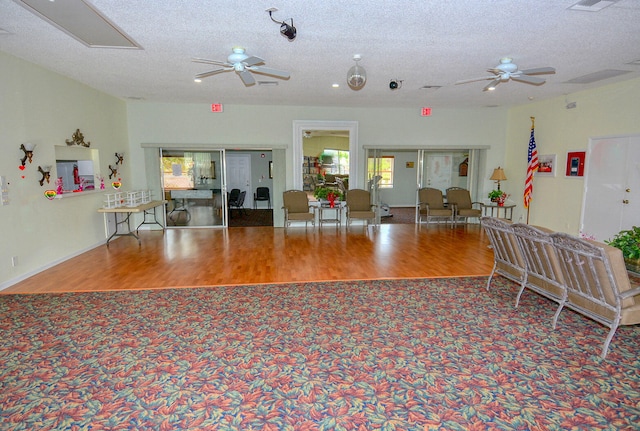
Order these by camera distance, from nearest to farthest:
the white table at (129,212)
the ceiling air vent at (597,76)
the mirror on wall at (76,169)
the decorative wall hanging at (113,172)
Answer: the ceiling air vent at (597,76)
the mirror on wall at (76,169)
the white table at (129,212)
the decorative wall hanging at (113,172)

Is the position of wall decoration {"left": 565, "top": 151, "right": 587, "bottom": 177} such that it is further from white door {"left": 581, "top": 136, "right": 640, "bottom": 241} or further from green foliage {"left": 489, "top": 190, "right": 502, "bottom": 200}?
green foliage {"left": 489, "top": 190, "right": 502, "bottom": 200}

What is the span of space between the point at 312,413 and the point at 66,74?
6.39 metres

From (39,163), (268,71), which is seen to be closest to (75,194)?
(39,163)

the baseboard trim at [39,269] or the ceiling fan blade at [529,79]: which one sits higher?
the ceiling fan blade at [529,79]

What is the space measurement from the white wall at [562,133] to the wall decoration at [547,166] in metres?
0.09

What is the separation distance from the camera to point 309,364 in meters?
2.79

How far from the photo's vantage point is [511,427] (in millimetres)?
2115

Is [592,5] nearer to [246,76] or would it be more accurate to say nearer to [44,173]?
[246,76]

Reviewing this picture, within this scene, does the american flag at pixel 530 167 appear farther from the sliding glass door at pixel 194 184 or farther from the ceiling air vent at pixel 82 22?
the ceiling air vent at pixel 82 22

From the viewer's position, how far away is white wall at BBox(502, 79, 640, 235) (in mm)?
6090

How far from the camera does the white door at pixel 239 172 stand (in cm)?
1173

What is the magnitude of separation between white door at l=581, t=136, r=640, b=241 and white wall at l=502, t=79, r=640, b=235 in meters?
0.17

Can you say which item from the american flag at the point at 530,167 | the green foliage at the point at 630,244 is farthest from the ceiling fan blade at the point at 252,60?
the american flag at the point at 530,167

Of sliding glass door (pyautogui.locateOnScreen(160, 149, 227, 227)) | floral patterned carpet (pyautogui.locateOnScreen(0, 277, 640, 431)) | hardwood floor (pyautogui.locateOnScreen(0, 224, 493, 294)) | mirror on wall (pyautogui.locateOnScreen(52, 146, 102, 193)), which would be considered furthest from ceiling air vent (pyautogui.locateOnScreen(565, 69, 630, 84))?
mirror on wall (pyautogui.locateOnScreen(52, 146, 102, 193))
